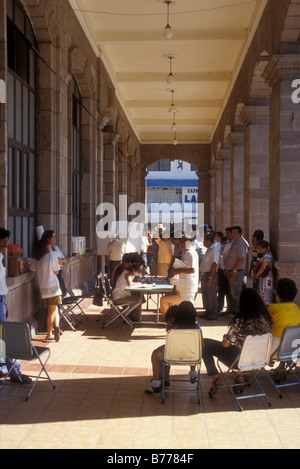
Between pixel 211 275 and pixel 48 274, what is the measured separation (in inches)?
117

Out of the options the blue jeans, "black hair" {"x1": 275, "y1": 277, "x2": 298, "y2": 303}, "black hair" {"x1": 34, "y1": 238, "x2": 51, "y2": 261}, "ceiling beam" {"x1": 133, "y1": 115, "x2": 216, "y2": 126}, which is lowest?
the blue jeans

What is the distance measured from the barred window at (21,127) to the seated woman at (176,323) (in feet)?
9.49

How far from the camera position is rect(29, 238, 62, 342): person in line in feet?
23.0

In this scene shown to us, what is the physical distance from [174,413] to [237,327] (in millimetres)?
960

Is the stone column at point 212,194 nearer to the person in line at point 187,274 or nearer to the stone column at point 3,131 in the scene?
the person in line at point 187,274

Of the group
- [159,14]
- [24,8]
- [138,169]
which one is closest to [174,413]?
[24,8]

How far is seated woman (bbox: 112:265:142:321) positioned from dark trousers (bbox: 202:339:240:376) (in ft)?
9.83

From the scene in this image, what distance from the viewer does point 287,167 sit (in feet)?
25.0

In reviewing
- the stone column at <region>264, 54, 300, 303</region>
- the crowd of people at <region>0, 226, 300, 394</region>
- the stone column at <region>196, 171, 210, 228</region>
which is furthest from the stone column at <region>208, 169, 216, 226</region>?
the stone column at <region>264, 54, 300, 303</region>

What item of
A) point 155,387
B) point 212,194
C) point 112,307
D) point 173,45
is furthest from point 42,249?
point 212,194

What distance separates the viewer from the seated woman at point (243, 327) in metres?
4.80

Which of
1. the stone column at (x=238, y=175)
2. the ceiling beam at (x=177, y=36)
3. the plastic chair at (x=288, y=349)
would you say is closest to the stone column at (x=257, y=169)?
the ceiling beam at (x=177, y=36)

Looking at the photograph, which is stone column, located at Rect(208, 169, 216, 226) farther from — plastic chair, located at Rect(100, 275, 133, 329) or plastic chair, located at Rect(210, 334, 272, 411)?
plastic chair, located at Rect(210, 334, 272, 411)
